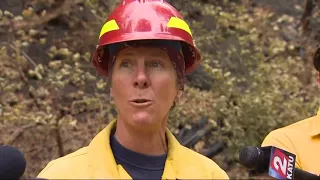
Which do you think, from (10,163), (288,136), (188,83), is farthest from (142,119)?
(188,83)

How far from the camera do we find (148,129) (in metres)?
2.46

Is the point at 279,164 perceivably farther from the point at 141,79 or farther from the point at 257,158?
the point at 141,79

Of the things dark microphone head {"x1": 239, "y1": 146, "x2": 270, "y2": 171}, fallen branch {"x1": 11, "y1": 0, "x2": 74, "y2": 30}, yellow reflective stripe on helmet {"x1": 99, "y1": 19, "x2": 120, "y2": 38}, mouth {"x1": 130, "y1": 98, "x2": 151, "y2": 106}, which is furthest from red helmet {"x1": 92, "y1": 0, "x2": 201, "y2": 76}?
fallen branch {"x1": 11, "y1": 0, "x2": 74, "y2": 30}

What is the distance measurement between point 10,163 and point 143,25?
729 millimetres

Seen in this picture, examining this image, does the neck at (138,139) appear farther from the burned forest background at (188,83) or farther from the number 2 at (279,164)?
the burned forest background at (188,83)

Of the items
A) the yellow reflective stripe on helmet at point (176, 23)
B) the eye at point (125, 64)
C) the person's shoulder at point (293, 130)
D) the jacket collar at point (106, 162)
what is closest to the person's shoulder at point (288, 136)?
the person's shoulder at point (293, 130)

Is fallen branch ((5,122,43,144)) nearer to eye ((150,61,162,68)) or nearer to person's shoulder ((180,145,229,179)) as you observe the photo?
person's shoulder ((180,145,229,179))

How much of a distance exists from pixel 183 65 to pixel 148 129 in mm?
316

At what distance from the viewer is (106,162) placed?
240 centimetres

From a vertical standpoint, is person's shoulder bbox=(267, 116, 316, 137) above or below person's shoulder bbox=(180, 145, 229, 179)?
below

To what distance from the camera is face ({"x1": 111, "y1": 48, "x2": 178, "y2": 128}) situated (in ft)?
7.93

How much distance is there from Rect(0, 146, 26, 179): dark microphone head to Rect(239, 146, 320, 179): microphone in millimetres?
772

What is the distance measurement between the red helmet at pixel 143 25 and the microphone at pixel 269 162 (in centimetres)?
52

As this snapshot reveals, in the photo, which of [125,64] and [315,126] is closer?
[125,64]
